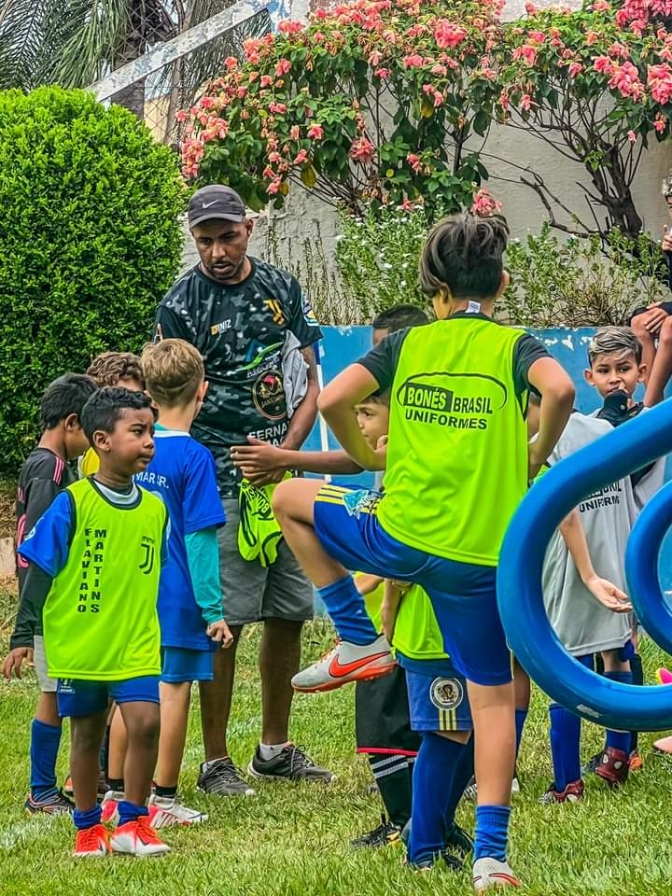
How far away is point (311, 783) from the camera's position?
6.18 metres

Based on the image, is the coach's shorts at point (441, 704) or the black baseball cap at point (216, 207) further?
the black baseball cap at point (216, 207)

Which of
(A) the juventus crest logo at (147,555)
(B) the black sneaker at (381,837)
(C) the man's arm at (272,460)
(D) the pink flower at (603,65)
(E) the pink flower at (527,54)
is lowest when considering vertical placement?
(B) the black sneaker at (381,837)

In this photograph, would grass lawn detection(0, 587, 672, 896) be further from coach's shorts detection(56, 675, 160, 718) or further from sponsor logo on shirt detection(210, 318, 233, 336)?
sponsor logo on shirt detection(210, 318, 233, 336)

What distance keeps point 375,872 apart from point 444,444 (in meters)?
1.19

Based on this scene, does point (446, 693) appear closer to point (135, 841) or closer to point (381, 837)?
point (381, 837)

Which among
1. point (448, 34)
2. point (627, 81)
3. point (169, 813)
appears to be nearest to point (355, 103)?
point (448, 34)

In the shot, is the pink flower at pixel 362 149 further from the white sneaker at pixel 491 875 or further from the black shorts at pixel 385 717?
the white sneaker at pixel 491 875

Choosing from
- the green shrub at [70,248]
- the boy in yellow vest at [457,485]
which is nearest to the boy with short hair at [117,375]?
the boy in yellow vest at [457,485]

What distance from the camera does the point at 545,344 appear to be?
9.80 meters

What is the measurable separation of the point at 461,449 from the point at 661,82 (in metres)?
8.13

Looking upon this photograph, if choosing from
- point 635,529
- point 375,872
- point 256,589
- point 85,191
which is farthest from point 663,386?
point 85,191

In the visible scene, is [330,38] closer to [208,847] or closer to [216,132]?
[216,132]

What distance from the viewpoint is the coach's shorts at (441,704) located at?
3.99 m

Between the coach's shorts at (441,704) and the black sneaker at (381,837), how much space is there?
773 millimetres
